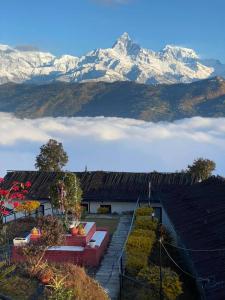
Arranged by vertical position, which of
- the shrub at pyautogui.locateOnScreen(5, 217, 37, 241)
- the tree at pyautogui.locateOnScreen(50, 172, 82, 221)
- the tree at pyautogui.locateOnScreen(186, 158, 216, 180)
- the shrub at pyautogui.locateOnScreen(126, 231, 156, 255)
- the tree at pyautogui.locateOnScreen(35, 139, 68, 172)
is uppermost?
the tree at pyautogui.locateOnScreen(35, 139, 68, 172)

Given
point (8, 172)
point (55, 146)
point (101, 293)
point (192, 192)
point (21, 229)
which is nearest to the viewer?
point (101, 293)

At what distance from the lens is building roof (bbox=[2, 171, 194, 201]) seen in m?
45.5

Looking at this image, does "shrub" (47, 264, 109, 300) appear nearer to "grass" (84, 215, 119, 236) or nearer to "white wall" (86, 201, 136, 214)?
"grass" (84, 215, 119, 236)

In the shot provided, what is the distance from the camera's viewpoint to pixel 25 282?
56.7 feet

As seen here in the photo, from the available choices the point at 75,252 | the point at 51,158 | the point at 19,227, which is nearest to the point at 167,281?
the point at 75,252

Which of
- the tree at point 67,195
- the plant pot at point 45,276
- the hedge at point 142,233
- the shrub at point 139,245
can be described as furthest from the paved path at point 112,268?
the plant pot at point 45,276

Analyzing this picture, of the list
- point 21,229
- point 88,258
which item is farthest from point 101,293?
point 21,229

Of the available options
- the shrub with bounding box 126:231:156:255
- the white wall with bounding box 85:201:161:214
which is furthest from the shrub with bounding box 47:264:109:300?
the white wall with bounding box 85:201:161:214

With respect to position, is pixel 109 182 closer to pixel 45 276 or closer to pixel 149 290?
pixel 149 290

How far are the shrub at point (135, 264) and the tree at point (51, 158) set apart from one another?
40533 millimetres

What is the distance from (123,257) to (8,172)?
98.0 ft

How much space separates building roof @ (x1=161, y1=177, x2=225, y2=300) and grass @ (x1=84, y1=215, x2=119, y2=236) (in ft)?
13.3

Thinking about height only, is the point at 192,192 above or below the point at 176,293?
above

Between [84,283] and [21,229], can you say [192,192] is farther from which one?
[84,283]
